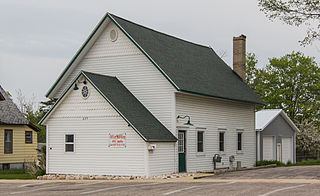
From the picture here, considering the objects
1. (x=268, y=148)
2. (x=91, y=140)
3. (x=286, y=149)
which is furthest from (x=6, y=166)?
(x=286, y=149)

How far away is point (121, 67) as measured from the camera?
31.5 m

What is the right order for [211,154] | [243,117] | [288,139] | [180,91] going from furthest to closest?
[288,139] < [243,117] < [211,154] < [180,91]

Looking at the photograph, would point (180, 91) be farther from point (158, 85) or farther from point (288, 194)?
point (288, 194)

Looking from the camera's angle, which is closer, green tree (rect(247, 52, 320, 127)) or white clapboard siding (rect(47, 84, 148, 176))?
white clapboard siding (rect(47, 84, 148, 176))

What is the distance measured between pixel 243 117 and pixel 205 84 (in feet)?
19.9

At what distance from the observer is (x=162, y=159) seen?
93.9 feet

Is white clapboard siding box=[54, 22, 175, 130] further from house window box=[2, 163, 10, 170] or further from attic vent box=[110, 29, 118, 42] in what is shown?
house window box=[2, 163, 10, 170]

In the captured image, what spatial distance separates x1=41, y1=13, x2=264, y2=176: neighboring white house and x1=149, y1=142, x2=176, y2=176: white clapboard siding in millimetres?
48

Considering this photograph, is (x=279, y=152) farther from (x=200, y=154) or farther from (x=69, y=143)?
(x=69, y=143)

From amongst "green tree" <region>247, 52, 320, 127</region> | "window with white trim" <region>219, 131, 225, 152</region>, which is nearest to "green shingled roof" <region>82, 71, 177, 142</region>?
"window with white trim" <region>219, 131, 225, 152</region>

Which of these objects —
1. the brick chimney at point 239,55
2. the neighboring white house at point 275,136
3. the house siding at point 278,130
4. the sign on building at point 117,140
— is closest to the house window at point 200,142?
the sign on building at point 117,140

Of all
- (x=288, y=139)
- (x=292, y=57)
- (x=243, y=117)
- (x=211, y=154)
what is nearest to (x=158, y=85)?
(x=211, y=154)

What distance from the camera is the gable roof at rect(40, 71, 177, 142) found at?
90.6 feet

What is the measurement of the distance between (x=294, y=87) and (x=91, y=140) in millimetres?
46467
